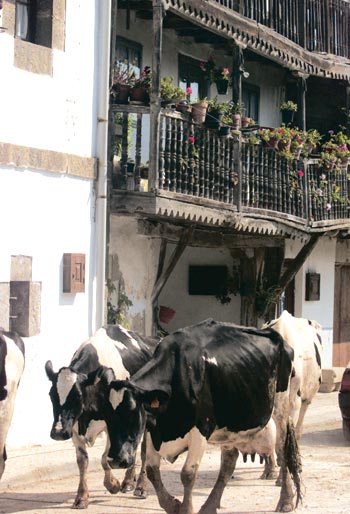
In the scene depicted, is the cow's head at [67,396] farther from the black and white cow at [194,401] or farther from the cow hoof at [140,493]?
the cow hoof at [140,493]

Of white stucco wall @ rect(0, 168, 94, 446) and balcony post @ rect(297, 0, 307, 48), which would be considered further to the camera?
balcony post @ rect(297, 0, 307, 48)

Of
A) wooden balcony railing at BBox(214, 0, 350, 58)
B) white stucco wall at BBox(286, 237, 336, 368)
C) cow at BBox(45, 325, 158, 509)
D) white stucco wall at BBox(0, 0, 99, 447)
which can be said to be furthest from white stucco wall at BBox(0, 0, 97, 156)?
white stucco wall at BBox(286, 237, 336, 368)

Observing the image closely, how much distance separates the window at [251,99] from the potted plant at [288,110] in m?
0.49

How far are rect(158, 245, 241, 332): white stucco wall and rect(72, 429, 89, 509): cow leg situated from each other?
1003 centimetres

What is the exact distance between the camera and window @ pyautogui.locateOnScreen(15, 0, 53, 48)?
566 inches

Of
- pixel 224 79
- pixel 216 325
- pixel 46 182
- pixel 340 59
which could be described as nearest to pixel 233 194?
pixel 224 79

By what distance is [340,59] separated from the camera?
73.6ft

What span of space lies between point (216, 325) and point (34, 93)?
5.25m

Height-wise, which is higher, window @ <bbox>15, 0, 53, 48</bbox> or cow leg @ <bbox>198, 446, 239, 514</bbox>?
A: window @ <bbox>15, 0, 53, 48</bbox>

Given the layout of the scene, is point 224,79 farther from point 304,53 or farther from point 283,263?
point 283,263

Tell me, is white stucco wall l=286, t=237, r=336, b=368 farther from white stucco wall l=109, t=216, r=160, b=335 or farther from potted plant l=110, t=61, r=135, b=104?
potted plant l=110, t=61, r=135, b=104

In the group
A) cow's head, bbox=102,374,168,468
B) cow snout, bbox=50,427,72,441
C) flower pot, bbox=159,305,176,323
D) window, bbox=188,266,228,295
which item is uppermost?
window, bbox=188,266,228,295

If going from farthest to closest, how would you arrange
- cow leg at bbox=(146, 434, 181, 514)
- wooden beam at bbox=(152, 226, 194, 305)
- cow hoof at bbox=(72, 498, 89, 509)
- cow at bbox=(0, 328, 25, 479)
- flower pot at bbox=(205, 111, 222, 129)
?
wooden beam at bbox=(152, 226, 194, 305) → flower pot at bbox=(205, 111, 222, 129) → cow hoof at bbox=(72, 498, 89, 509) → cow at bbox=(0, 328, 25, 479) → cow leg at bbox=(146, 434, 181, 514)

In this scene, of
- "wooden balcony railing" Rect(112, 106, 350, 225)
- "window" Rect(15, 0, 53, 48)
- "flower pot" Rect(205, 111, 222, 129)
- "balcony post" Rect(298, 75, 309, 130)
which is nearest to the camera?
"window" Rect(15, 0, 53, 48)
